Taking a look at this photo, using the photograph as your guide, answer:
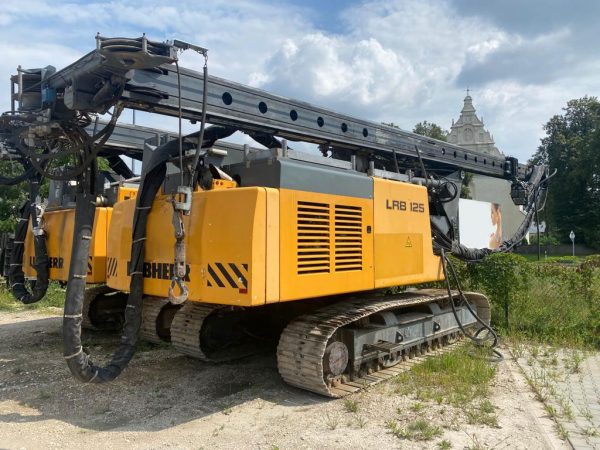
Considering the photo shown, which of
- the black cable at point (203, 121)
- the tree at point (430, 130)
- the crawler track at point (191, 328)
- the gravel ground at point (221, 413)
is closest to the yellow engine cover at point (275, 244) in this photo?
the black cable at point (203, 121)

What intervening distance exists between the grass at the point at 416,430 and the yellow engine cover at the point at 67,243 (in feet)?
15.0

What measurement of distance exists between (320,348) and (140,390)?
2.09 meters

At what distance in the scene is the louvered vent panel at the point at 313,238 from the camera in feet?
15.7

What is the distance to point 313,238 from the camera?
16.1 ft

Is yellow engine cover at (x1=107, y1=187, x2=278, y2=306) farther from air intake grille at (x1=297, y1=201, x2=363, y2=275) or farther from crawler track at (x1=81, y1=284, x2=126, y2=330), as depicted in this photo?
crawler track at (x1=81, y1=284, x2=126, y2=330)

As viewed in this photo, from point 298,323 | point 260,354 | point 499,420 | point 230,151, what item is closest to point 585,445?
point 499,420

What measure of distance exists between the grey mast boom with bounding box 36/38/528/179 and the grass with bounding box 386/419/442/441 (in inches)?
122

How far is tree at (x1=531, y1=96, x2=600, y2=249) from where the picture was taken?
45.0 metres

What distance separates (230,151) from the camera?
8273 mm

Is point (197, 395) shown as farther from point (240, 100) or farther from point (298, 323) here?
point (240, 100)

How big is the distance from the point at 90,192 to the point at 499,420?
4.20 metres

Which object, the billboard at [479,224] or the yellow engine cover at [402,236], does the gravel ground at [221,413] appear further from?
the billboard at [479,224]

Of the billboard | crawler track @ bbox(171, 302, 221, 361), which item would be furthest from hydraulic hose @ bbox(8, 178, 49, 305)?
the billboard

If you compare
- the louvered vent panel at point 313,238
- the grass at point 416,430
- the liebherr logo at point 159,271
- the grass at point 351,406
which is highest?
the louvered vent panel at point 313,238
